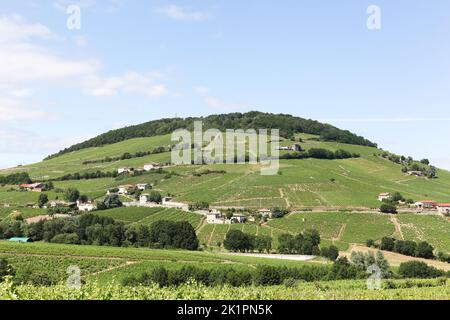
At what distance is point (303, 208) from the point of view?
355 feet

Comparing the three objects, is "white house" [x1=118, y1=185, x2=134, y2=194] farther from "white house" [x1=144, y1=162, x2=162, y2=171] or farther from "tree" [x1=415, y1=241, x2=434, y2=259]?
"tree" [x1=415, y1=241, x2=434, y2=259]

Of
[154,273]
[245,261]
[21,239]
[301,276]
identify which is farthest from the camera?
[21,239]

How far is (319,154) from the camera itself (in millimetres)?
165750

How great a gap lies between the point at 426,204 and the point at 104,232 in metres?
78.5

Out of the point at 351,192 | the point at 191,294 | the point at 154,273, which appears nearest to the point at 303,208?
the point at 351,192

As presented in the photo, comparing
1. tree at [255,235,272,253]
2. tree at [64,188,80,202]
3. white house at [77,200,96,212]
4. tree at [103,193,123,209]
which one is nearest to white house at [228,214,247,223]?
tree at [255,235,272,253]

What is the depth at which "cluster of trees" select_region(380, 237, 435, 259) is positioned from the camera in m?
77.5

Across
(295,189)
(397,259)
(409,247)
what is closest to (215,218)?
(295,189)

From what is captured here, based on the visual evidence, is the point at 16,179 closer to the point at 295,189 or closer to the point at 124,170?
the point at 124,170

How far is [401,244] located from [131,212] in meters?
62.4

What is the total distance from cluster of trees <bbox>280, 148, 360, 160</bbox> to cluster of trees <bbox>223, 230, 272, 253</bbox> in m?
75.4

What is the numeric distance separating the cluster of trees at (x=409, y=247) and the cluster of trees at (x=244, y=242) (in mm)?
21294
